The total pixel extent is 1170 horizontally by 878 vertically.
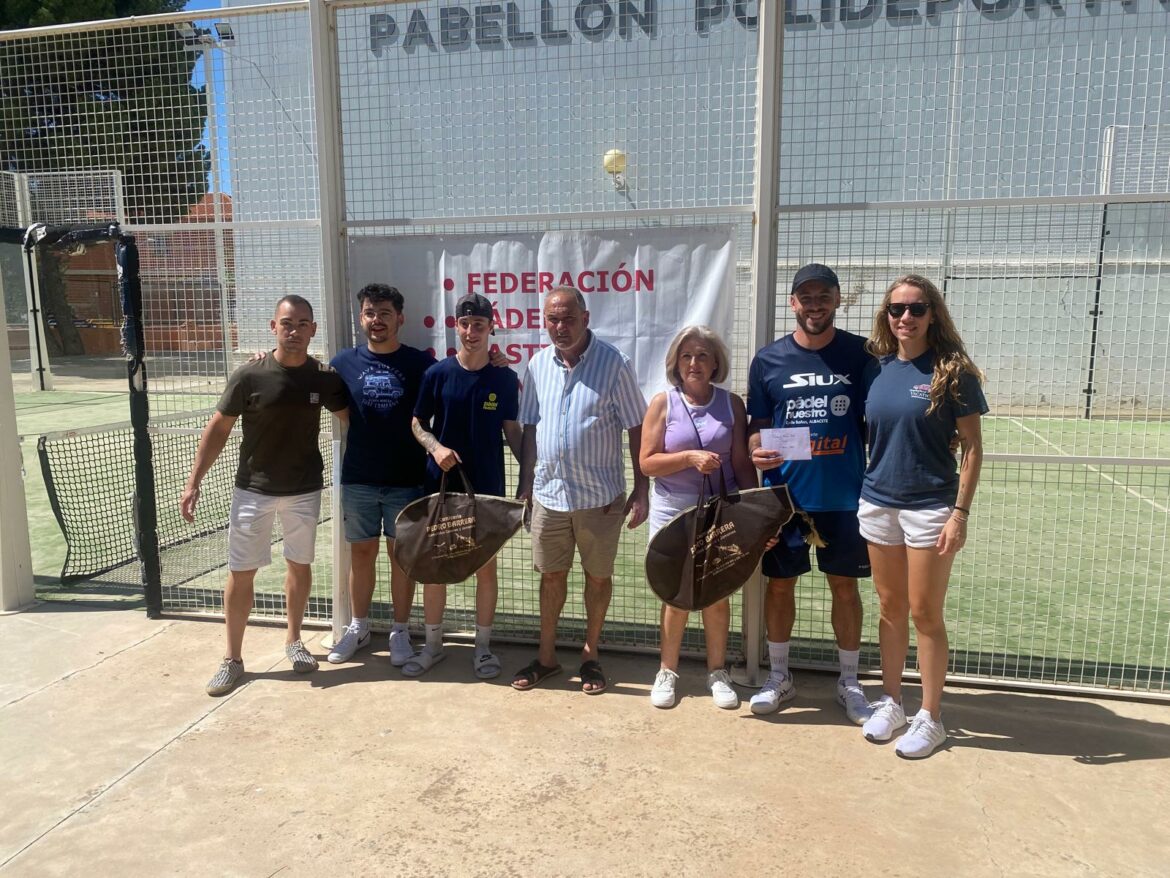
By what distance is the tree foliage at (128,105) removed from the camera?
4.80m

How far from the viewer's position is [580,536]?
403 centimetres

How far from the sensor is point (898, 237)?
4188 mm

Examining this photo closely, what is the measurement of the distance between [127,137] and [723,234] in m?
3.62

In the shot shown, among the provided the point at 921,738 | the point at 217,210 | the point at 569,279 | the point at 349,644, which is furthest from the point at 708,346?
the point at 217,210

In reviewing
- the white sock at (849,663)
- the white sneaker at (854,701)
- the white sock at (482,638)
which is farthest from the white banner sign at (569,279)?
the white sneaker at (854,701)

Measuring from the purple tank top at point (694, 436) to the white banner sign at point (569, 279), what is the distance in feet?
1.63

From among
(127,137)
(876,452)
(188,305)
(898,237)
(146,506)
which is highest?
(127,137)

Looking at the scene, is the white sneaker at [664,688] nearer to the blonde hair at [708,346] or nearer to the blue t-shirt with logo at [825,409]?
the blue t-shirt with logo at [825,409]

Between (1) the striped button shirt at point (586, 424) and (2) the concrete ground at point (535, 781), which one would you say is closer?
(2) the concrete ground at point (535, 781)

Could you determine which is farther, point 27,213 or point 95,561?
point 95,561

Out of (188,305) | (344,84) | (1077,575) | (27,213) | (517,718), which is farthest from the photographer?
(1077,575)

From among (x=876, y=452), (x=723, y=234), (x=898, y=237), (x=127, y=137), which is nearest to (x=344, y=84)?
(x=127, y=137)

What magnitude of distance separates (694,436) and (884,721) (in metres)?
1.52

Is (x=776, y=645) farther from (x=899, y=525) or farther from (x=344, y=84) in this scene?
(x=344, y=84)
